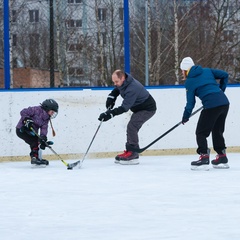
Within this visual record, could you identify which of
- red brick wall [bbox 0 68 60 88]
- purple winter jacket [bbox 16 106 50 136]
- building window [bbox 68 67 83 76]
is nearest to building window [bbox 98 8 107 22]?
building window [bbox 68 67 83 76]

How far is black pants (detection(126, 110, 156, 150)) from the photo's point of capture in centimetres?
726

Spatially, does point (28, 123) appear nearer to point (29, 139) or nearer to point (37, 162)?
point (29, 139)

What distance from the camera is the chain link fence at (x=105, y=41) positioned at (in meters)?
8.79

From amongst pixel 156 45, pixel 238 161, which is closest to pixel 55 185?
pixel 238 161

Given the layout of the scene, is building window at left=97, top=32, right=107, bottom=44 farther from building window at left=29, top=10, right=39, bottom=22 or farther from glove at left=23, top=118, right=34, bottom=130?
glove at left=23, top=118, right=34, bottom=130

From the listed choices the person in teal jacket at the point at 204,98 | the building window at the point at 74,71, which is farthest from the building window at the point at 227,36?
the person in teal jacket at the point at 204,98

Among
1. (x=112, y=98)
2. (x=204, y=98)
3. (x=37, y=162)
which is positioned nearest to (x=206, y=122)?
(x=204, y=98)

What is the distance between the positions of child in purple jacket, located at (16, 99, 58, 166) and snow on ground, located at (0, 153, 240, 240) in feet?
0.74

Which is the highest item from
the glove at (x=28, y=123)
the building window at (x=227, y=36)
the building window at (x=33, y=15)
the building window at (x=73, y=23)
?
the building window at (x=33, y=15)

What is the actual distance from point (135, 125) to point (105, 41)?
268cm

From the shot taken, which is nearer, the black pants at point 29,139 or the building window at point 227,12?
the black pants at point 29,139

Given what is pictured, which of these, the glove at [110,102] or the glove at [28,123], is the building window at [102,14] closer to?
the glove at [110,102]

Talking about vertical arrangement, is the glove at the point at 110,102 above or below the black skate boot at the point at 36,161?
above

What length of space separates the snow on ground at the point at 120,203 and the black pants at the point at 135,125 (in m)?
0.32
